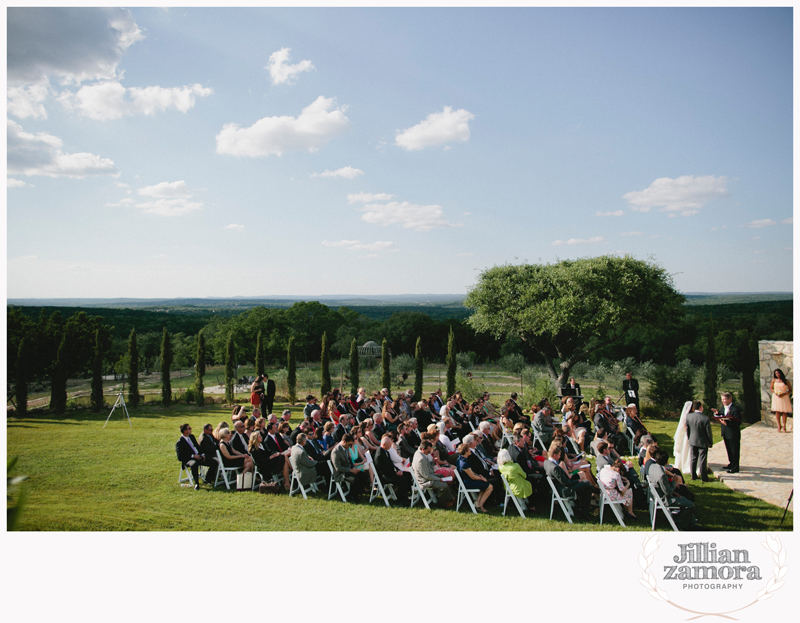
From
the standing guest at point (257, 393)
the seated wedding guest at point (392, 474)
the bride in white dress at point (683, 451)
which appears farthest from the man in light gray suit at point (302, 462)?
the bride in white dress at point (683, 451)

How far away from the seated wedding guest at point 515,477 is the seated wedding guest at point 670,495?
1640 mm

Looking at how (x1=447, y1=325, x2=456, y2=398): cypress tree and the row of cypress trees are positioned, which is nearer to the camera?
the row of cypress trees

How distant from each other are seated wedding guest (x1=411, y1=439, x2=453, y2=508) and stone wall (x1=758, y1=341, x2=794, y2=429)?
10.6m

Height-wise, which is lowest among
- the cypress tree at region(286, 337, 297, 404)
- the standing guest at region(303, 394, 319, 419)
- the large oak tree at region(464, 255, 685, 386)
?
the cypress tree at region(286, 337, 297, 404)

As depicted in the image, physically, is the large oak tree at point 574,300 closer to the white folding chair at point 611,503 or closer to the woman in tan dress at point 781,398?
the woman in tan dress at point 781,398

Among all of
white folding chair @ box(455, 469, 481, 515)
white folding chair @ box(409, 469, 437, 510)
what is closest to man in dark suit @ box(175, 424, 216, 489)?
white folding chair @ box(409, 469, 437, 510)

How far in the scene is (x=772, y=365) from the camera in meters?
12.2

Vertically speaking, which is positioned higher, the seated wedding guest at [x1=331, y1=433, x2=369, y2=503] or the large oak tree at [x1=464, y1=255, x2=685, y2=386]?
the large oak tree at [x1=464, y1=255, x2=685, y2=386]

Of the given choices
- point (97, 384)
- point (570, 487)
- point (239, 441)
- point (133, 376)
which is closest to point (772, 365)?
point (570, 487)

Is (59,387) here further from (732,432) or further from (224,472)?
(732,432)

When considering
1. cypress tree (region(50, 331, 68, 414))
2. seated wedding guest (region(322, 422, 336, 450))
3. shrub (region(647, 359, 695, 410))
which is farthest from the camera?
cypress tree (region(50, 331, 68, 414))

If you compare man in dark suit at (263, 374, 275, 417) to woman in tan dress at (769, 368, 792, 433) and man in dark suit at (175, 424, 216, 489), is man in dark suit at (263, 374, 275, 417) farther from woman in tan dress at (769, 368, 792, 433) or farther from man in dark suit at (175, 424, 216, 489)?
woman in tan dress at (769, 368, 792, 433)

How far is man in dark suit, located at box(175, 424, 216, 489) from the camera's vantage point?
296 inches

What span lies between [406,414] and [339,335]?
32.3 metres
